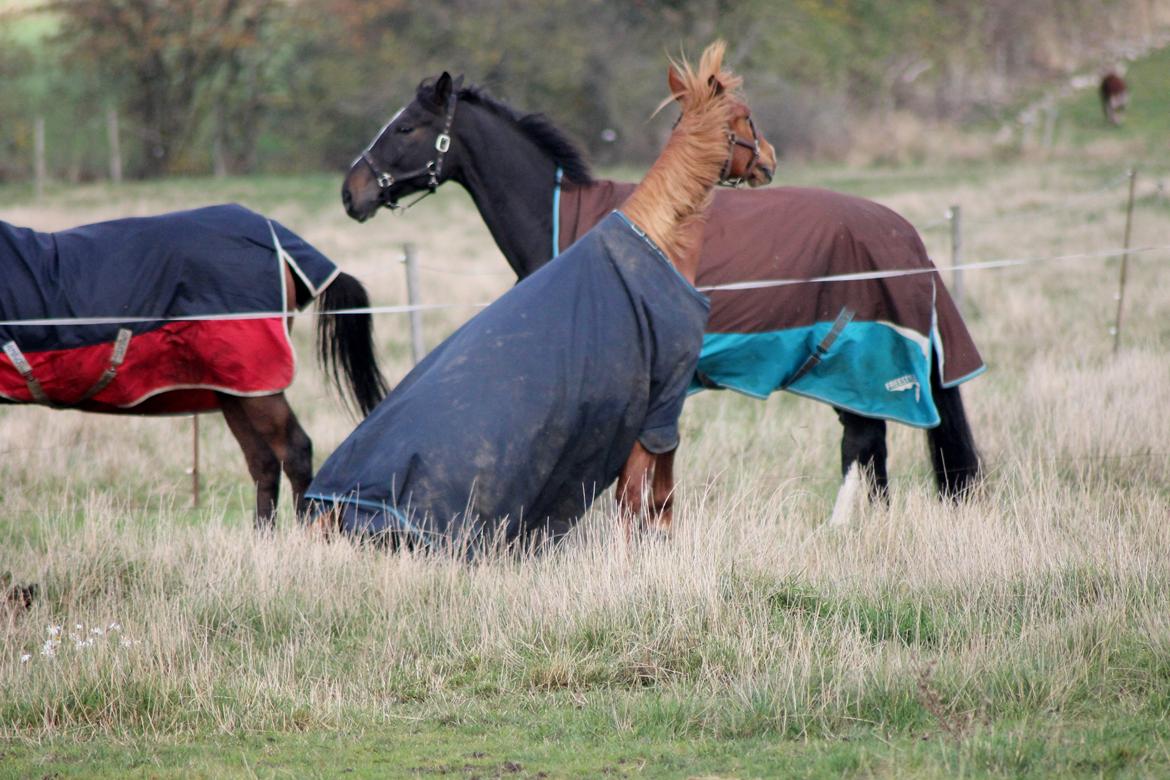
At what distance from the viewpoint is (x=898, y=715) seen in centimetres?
378

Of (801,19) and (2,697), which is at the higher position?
(801,19)

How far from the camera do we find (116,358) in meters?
6.03

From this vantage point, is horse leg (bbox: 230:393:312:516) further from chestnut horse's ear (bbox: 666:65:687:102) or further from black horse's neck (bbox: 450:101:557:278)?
chestnut horse's ear (bbox: 666:65:687:102)

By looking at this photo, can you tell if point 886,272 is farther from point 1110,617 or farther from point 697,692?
point 697,692

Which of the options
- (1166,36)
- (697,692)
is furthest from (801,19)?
(697,692)

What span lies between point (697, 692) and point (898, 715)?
623 millimetres

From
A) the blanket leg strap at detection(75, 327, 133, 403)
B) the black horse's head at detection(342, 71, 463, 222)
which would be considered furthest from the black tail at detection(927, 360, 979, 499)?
the blanket leg strap at detection(75, 327, 133, 403)

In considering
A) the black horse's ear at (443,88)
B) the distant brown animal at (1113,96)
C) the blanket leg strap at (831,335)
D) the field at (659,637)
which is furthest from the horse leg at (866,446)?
the distant brown animal at (1113,96)

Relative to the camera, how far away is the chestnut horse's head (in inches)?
224

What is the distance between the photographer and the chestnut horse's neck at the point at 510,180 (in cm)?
675

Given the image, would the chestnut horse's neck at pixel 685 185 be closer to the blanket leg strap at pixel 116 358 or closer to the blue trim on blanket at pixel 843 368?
the blue trim on blanket at pixel 843 368

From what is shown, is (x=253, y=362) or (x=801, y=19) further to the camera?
(x=801, y=19)

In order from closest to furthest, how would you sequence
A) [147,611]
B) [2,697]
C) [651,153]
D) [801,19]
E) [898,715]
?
[898,715]
[2,697]
[147,611]
[651,153]
[801,19]

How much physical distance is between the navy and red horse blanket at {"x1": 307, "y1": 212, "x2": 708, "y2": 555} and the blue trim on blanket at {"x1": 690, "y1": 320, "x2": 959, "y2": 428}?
109 cm
